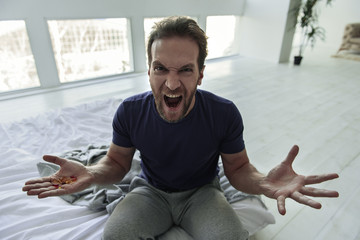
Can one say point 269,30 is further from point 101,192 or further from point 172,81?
point 101,192

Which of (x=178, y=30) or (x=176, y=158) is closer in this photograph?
(x=178, y=30)

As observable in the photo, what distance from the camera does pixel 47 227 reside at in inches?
46.2

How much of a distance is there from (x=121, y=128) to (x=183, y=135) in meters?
0.30

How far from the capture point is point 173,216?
116cm

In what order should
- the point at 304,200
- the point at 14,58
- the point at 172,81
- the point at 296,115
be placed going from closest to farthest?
the point at 304,200, the point at 172,81, the point at 296,115, the point at 14,58

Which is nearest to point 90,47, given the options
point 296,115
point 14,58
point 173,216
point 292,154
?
point 14,58

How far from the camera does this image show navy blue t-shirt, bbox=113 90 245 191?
1.09m

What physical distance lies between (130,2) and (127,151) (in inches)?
139

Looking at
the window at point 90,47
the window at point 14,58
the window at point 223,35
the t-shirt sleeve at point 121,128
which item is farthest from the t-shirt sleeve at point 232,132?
the window at point 223,35

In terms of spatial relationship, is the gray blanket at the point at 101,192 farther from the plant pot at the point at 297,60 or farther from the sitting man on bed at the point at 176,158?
the plant pot at the point at 297,60

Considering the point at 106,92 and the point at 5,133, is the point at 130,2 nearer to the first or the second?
the point at 106,92

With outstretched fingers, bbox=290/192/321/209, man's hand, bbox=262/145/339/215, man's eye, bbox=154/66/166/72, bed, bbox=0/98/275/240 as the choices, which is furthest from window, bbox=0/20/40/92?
outstretched fingers, bbox=290/192/321/209

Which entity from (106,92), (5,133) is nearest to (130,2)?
(106,92)

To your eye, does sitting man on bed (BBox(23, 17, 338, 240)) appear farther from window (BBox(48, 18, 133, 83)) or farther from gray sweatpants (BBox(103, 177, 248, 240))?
window (BBox(48, 18, 133, 83))
